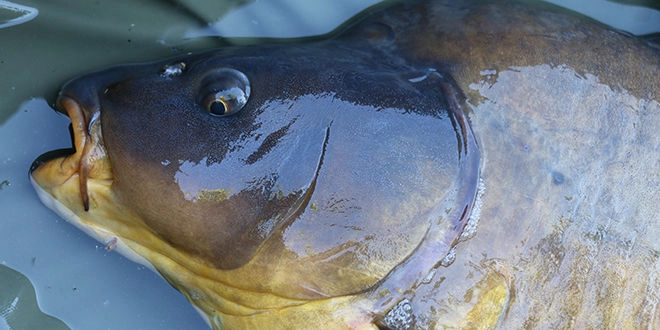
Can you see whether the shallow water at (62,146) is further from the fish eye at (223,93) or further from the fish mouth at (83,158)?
the fish eye at (223,93)

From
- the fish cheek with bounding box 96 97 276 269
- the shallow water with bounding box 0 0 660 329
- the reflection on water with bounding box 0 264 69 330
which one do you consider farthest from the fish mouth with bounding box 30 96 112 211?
the reflection on water with bounding box 0 264 69 330

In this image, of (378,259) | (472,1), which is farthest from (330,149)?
(472,1)

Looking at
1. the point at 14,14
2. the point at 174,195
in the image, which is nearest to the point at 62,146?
the point at 14,14

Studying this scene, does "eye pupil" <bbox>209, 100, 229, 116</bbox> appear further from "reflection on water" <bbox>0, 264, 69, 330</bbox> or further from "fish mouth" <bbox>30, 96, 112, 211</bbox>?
"reflection on water" <bbox>0, 264, 69, 330</bbox>

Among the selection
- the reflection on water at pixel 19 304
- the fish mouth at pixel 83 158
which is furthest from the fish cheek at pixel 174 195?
the reflection on water at pixel 19 304

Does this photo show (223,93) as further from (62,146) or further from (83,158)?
(62,146)

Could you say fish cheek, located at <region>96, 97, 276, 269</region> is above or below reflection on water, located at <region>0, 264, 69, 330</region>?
above
